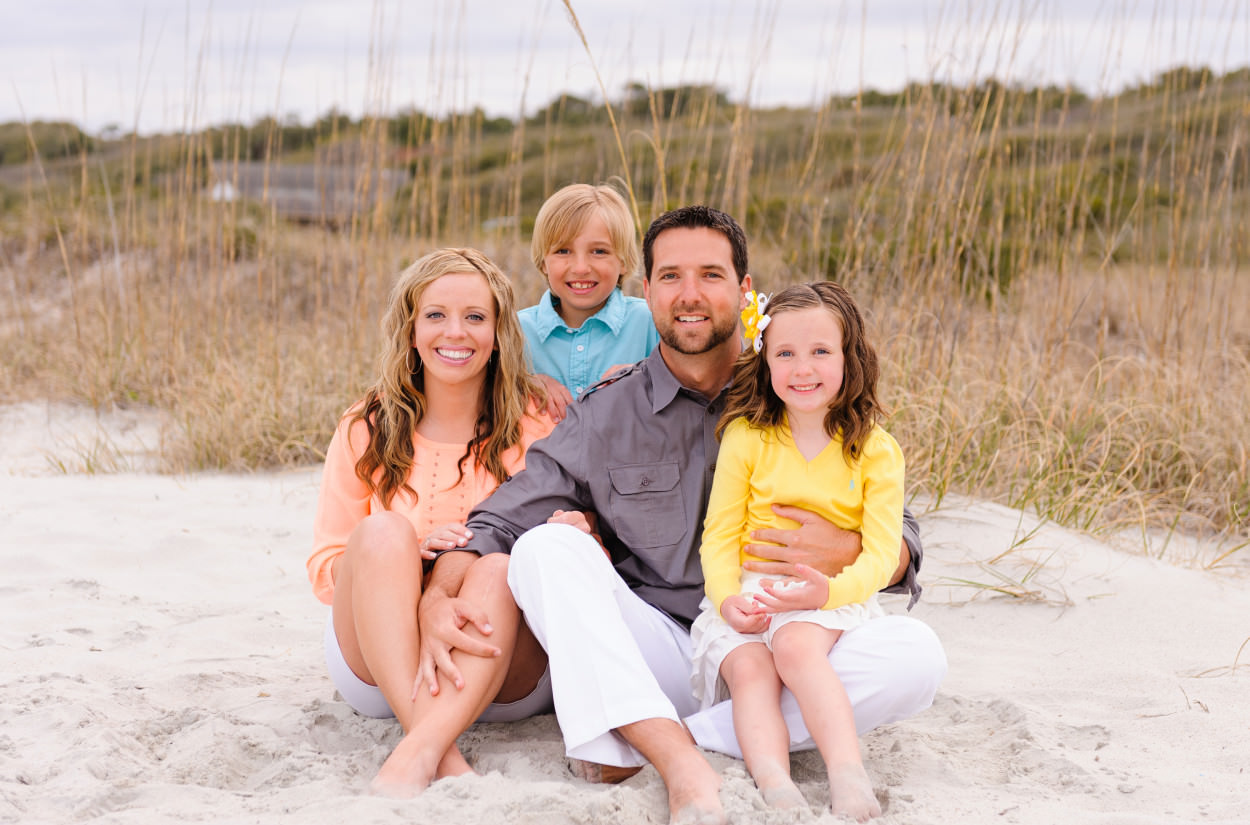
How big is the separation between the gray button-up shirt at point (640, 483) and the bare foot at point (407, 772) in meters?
0.47

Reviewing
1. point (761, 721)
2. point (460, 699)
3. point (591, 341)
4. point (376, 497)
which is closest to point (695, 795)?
point (761, 721)

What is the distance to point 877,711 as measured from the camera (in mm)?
1986

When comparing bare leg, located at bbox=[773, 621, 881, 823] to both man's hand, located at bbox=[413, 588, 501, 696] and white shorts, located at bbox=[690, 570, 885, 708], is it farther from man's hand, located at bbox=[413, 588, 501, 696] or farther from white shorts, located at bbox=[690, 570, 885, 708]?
man's hand, located at bbox=[413, 588, 501, 696]

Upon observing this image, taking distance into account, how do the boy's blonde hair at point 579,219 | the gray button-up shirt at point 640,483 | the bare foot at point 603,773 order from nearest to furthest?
1. the bare foot at point 603,773
2. the gray button-up shirt at point 640,483
3. the boy's blonde hair at point 579,219

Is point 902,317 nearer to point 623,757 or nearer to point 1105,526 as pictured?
point 1105,526

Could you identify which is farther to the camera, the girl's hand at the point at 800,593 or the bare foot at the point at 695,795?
the girl's hand at the point at 800,593

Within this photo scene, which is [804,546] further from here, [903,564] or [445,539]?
[445,539]

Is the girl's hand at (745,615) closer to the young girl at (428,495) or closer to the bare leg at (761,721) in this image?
the bare leg at (761,721)

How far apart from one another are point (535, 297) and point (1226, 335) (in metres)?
3.26

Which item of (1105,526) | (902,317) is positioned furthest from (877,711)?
(902,317)

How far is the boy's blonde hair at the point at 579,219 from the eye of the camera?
290 centimetres

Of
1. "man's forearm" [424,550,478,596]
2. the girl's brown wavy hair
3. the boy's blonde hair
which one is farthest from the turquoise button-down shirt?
"man's forearm" [424,550,478,596]

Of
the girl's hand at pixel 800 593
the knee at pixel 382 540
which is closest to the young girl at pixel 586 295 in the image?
the knee at pixel 382 540

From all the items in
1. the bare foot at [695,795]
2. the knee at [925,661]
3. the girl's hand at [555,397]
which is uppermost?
Result: the girl's hand at [555,397]
